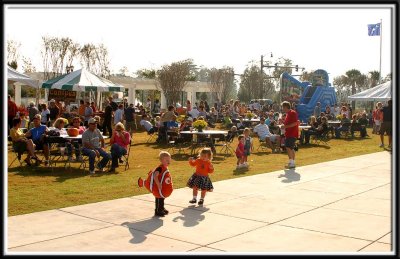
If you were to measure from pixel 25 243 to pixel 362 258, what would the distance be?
141 inches

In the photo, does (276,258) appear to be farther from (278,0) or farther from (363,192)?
(363,192)

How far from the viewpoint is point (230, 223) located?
6551mm

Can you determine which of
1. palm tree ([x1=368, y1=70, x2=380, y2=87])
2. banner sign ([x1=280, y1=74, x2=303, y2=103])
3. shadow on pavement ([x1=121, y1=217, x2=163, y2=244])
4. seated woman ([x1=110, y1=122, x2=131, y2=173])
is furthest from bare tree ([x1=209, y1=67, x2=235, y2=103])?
shadow on pavement ([x1=121, y1=217, x2=163, y2=244])

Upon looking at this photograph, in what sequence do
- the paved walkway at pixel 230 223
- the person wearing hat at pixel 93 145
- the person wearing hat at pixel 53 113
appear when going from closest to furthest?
the paved walkway at pixel 230 223, the person wearing hat at pixel 93 145, the person wearing hat at pixel 53 113

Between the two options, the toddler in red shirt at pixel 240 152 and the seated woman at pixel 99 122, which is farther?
the seated woman at pixel 99 122

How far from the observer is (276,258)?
4449 mm

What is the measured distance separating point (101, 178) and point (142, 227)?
450 cm

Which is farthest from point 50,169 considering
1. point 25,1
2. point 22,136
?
point 25,1

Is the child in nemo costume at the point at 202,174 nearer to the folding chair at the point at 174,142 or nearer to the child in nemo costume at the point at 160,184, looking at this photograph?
the child in nemo costume at the point at 160,184

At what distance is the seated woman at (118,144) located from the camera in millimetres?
11625

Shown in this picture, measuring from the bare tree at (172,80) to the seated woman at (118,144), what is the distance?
113ft

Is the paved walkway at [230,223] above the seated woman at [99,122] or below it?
below

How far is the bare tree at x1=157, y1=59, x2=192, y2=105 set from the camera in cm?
4612

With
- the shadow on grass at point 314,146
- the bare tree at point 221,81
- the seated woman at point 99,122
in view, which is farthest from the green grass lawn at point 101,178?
the bare tree at point 221,81
